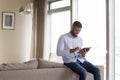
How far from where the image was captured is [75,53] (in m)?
3.39

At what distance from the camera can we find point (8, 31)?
22.4 ft

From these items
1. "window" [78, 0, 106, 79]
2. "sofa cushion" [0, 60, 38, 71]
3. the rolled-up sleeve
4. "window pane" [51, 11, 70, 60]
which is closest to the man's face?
the rolled-up sleeve

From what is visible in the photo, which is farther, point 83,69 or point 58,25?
point 58,25

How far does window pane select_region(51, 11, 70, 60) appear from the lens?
6.32 meters

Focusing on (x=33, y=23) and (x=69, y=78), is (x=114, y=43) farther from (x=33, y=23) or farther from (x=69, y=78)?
(x=33, y=23)

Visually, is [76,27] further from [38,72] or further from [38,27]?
Result: [38,27]

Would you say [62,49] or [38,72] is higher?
[62,49]

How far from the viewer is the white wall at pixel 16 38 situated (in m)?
6.74

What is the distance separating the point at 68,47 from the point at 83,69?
0.38 meters

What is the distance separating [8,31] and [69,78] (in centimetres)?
397

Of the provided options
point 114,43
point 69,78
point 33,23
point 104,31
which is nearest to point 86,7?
point 104,31
